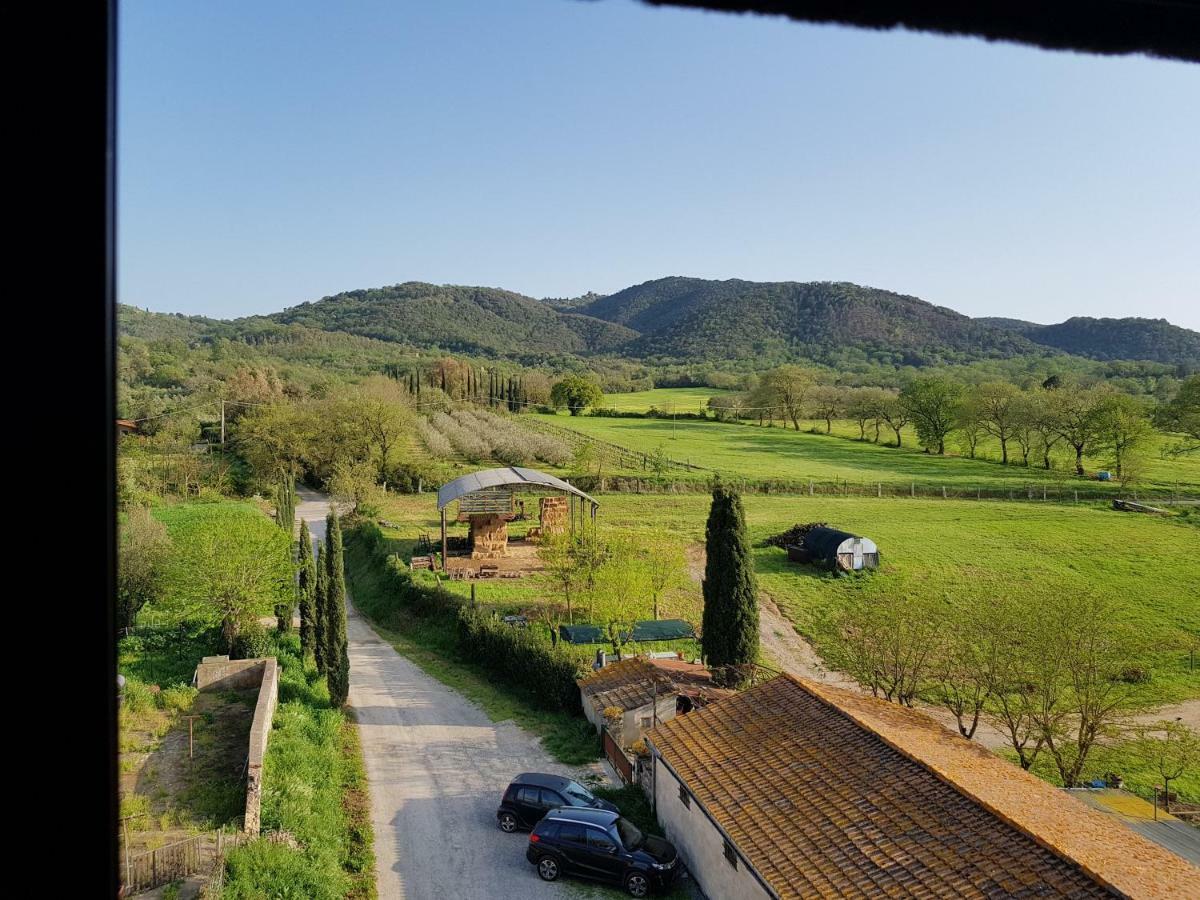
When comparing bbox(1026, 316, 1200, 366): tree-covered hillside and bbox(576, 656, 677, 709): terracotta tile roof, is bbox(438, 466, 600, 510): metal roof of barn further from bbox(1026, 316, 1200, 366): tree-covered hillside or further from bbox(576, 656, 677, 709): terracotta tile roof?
bbox(1026, 316, 1200, 366): tree-covered hillside

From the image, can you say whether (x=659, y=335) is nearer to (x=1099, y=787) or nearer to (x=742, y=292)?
(x=742, y=292)

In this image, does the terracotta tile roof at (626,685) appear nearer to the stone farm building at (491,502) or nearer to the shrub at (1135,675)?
the stone farm building at (491,502)

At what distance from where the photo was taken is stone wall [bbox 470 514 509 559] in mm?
30609

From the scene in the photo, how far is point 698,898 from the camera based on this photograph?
11.8 metres

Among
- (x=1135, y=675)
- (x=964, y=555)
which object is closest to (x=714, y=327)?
(x=964, y=555)

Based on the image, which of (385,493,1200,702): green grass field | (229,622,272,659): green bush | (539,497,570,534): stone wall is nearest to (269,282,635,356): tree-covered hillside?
(385,493,1200,702): green grass field

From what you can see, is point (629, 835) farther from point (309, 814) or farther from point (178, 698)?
point (178, 698)

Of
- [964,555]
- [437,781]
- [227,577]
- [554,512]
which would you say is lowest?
[437,781]

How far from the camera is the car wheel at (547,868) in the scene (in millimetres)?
12258

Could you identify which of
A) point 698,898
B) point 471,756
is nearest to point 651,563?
point 471,756

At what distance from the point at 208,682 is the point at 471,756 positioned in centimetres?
649

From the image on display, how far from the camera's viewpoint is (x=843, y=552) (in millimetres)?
29922

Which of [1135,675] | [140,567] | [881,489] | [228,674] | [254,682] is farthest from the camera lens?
[881,489]

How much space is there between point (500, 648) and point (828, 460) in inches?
1657
